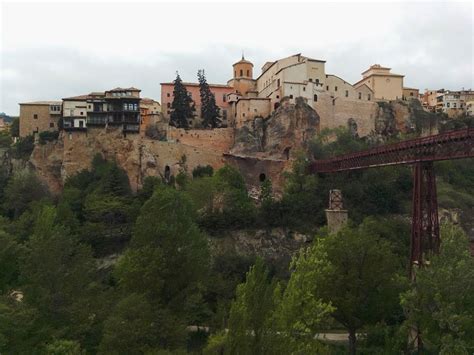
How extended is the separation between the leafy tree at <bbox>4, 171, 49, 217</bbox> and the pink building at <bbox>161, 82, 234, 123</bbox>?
20341mm

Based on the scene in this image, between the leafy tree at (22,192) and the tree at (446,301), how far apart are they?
149ft

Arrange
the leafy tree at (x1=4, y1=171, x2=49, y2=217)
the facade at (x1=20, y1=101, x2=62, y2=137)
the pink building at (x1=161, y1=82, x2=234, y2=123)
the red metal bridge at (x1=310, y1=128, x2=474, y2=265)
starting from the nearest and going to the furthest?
1. the red metal bridge at (x1=310, y1=128, x2=474, y2=265)
2. the leafy tree at (x1=4, y1=171, x2=49, y2=217)
3. the facade at (x1=20, y1=101, x2=62, y2=137)
4. the pink building at (x1=161, y1=82, x2=234, y2=123)

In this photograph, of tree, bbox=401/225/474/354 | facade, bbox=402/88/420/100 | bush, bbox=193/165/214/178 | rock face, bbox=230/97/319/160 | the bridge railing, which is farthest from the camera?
facade, bbox=402/88/420/100

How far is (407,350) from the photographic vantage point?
27.2 metres

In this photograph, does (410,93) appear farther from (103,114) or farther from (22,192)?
(22,192)

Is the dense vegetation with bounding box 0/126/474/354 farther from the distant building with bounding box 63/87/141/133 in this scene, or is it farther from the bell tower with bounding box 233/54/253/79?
the bell tower with bounding box 233/54/253/79

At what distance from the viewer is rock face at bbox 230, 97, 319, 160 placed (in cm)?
6247

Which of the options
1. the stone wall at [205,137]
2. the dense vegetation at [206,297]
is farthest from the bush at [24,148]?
the dense vegetation at [206,297]

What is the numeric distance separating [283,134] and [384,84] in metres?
23.9

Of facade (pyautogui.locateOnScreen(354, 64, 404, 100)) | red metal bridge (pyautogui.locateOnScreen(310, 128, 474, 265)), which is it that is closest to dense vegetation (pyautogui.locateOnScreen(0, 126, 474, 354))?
red metal bridge (pyautogui.locateOnScreen(310, 128, 474, 265))

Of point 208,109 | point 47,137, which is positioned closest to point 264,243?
point 208,109

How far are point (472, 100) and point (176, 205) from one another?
76051 mm

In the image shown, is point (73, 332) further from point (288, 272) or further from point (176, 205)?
point (288, 272)

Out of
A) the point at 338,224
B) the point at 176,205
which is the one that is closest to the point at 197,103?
the point at 338,224
